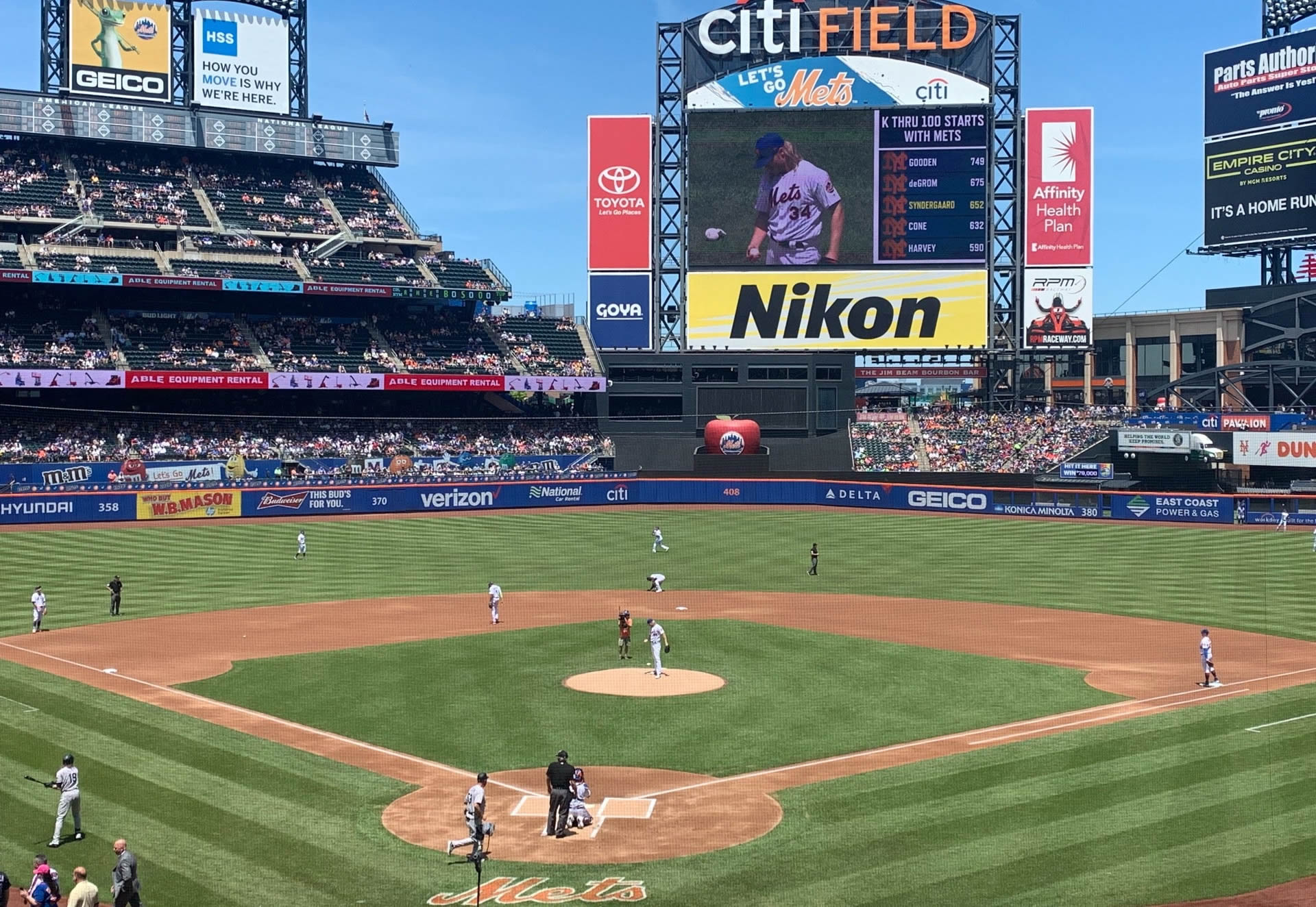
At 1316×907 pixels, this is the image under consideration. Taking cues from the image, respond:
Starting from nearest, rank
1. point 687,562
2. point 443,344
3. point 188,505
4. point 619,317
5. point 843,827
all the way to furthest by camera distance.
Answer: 1. point 843,827
2. point 687,562
3. point 188,505
4. point 443,344
5. point 619,317

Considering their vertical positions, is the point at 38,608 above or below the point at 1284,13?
below

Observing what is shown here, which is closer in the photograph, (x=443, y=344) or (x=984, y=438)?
(x=984, y=438)

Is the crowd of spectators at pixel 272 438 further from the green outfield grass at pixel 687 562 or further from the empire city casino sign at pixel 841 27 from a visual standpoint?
the empire city casino sign at pixel 841 27

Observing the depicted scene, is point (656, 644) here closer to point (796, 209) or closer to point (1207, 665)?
point (1207, 665)

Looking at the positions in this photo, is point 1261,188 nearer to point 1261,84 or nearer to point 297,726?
point 1261,84

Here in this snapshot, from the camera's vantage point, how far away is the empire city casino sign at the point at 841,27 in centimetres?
8869

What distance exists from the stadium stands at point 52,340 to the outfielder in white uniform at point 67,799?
194 feet

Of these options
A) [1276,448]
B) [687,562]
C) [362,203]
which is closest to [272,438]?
[362,203]

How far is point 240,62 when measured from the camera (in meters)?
93.1

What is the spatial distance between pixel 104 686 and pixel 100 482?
133 ft

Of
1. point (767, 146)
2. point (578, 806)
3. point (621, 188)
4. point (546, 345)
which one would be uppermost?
point (767, 146)

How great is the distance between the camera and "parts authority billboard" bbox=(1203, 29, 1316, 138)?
89938 millimetres

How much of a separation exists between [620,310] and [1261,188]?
155ft

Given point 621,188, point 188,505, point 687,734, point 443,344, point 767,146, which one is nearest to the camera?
point 687,734
